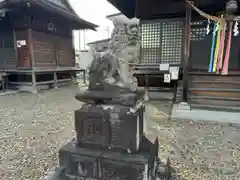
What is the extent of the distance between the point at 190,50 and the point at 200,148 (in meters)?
3.13

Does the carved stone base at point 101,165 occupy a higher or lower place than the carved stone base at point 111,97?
lower

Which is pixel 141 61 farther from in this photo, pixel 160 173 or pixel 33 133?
pixel 160 173

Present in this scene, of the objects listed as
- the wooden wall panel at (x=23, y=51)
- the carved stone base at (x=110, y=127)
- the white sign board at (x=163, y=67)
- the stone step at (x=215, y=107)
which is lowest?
the stone step at (x=215, y=107)

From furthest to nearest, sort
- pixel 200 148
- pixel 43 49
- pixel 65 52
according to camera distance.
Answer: pixel 65 52 < pixel 43 49 < pixel 200 148

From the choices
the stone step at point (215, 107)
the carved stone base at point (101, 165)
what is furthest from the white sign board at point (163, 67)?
the carved stone base at point (101, 165)

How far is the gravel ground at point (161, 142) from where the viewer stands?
2389 millimetres

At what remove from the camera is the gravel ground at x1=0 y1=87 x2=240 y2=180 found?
2389 mm

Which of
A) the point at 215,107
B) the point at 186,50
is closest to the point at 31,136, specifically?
the point at 186,50

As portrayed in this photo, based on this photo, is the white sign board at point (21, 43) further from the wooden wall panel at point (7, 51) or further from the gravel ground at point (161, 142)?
the gravel ground at point (161, 142)

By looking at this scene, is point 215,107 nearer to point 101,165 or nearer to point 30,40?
point 101,165

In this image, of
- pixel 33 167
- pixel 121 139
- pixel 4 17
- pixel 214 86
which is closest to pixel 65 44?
pixel 4 17

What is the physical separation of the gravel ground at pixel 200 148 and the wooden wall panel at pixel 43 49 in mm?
6615

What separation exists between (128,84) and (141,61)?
4.51 metres

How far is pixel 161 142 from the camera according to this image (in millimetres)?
3246
